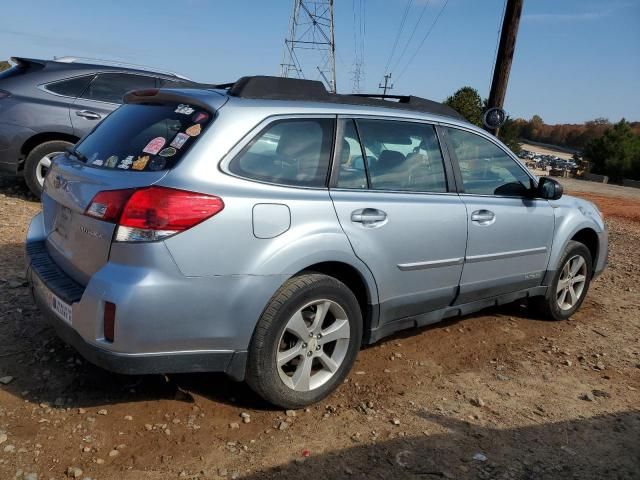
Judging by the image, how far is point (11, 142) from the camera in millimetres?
6723

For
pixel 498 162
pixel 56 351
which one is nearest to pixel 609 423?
pixel 498 162

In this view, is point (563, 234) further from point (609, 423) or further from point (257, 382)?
point (257, 382)

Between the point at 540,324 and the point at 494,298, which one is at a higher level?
the point at 494,298

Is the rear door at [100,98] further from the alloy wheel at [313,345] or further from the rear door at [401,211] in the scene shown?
the alloy wheel at [313,345]

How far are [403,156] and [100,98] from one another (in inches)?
195

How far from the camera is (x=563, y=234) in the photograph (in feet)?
15.8

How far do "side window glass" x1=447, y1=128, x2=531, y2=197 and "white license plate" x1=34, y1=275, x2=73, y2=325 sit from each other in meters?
2.66

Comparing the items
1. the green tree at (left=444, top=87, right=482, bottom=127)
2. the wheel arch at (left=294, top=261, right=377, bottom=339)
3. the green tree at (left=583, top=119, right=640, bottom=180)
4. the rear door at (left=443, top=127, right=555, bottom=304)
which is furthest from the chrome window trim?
the green tree at (left=583, top=119, right=640, bottom=180)

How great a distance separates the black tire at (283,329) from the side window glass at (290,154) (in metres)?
0.54

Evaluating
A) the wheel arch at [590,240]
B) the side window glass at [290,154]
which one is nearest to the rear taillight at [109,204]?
the side window glass at [290,154]

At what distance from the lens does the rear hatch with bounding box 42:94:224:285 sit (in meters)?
2.75

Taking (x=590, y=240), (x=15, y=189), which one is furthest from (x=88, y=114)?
(x=590, y=240)

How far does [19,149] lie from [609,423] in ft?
21.7

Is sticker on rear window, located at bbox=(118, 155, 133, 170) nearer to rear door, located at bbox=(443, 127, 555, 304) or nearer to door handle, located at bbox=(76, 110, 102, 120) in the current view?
rear door, located at bbox=(443, 127, 555, 304)
